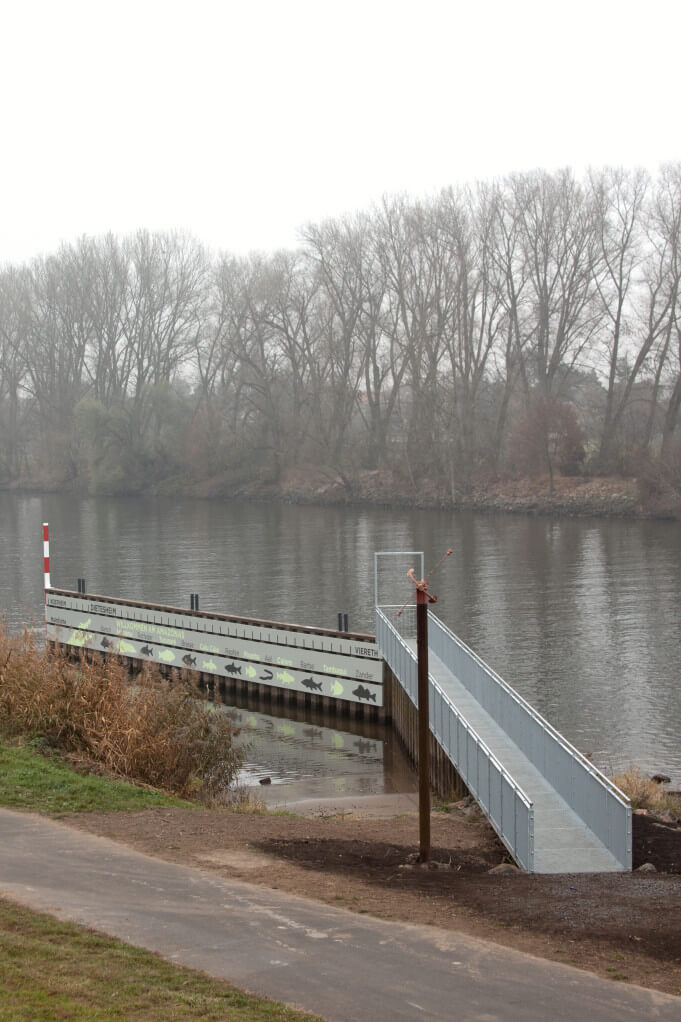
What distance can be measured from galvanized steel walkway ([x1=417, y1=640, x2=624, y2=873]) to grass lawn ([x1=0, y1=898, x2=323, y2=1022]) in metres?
6.52

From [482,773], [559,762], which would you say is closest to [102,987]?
[482,773]

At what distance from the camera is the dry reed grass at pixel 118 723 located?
1869 cm

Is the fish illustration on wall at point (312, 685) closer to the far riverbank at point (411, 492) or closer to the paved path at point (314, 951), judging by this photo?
the paved path at point (314, 951)

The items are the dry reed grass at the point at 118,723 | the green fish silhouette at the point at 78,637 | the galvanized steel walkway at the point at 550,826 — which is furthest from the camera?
the green fish silhouette at the point at 78,637

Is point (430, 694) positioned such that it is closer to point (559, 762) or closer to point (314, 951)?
point (559, 762)

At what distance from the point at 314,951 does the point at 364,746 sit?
645 inches

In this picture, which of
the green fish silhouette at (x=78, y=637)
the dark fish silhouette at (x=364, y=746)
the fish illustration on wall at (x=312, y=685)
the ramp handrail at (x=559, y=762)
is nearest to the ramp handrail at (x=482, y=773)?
the ramp handrail at (x=559, y=762)

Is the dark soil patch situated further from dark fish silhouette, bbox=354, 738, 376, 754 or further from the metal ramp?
dark fish silhouette, bbox=354, 738, 376, 754

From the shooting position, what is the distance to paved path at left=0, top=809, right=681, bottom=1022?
860 centimetres

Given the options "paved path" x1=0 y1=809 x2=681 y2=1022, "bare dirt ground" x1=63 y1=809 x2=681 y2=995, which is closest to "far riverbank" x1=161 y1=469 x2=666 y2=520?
"bare dirt ground" x1=63 y1=809 x2=681 y2=995

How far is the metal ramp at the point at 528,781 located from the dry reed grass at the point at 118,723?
4656 millimetres

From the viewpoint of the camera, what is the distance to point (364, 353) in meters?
99.9

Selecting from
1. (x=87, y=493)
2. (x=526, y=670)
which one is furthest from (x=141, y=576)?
(x=87, y=493)

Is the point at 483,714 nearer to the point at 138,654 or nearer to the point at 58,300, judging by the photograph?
the point at 138,654
